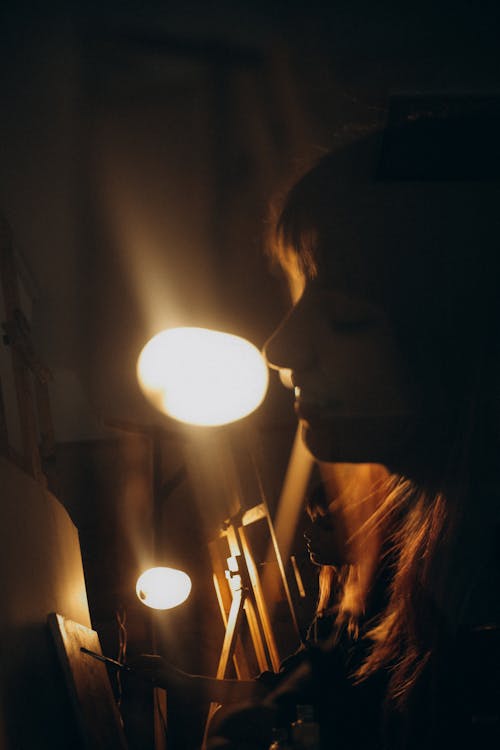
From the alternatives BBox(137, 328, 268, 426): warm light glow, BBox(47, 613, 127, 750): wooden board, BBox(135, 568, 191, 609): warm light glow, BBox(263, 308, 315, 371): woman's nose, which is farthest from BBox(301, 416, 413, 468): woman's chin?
BBox(135, 568, 191, 609): warm light glow

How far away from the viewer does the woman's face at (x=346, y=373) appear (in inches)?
38.7

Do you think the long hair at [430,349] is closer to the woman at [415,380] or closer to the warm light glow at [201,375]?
the woman at [415,380]

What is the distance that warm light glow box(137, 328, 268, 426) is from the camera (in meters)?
1.27

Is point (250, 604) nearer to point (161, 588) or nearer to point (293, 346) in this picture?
point (161, 588)

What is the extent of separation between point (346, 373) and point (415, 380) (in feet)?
0.46

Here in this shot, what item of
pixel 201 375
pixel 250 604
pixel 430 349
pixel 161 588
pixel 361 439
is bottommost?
pixel 250 604

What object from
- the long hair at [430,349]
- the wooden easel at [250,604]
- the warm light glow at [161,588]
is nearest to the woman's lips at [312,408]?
the long hair at [430,349]

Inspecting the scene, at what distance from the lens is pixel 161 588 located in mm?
2373

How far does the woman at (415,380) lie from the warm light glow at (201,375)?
26cm

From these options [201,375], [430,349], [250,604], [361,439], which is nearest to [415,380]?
[430,349]

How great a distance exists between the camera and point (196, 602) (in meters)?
3.85

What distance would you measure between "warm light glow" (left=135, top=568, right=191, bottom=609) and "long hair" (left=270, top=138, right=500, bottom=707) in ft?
5.07

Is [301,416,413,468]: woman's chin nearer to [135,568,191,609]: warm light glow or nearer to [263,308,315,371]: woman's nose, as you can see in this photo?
[263,308,315,371]: woman's nose

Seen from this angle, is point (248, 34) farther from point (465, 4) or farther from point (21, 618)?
point (21, 618)
